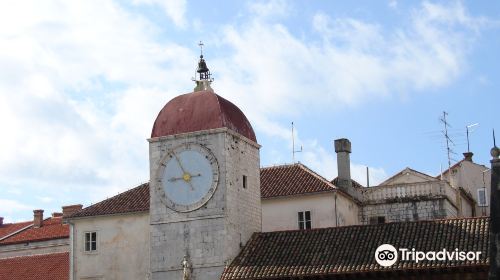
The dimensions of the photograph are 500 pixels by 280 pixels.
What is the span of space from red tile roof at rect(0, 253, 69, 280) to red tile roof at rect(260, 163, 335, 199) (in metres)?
11.9

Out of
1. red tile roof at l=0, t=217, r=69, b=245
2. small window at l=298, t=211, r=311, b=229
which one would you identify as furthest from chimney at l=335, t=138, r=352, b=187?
red tile roof at l=0, t=217, r=69, b=245

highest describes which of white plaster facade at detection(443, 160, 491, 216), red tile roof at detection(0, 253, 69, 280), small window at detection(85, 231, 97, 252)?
white plaster facade at detection(443, 160, 491, 216)

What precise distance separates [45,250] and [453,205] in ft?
77.7

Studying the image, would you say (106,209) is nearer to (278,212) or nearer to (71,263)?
(71,263)

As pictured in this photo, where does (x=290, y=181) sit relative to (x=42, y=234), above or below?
above

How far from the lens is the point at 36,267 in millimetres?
51531

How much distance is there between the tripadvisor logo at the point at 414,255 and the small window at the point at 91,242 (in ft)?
58.9

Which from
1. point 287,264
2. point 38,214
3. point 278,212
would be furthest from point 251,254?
point 38,214

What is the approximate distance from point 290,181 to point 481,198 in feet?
39.9

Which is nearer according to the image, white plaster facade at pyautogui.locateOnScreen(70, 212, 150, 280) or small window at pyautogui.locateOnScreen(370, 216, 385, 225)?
white plaster facade at pyautogui.locateOnScreen(70, 212, 150, 280)

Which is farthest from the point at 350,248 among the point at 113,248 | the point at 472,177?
the point at 472,177

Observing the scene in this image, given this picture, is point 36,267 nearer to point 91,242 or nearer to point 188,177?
point 91,242

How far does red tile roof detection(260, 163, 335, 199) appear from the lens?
142 ft

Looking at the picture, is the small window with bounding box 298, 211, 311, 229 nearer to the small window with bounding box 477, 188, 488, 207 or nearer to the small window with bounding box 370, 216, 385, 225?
the small window with bounding box 370, 216, 385, 225
